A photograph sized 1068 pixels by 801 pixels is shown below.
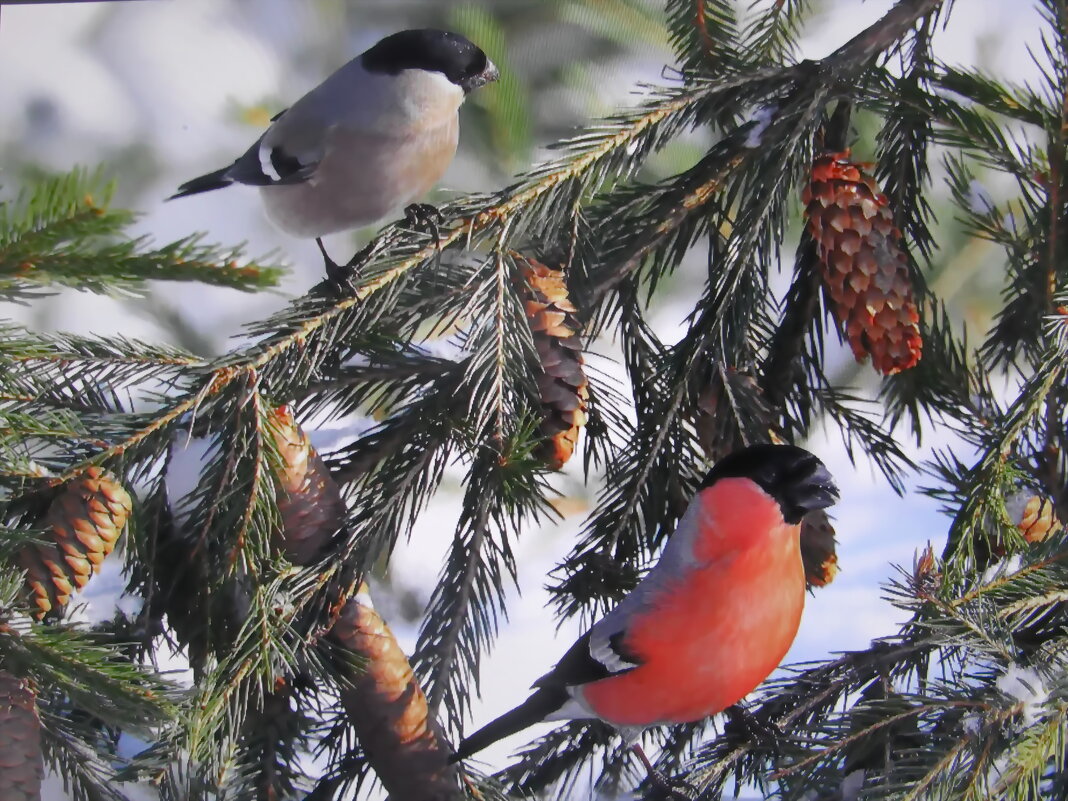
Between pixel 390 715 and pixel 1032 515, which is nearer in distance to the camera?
pixel 390 715

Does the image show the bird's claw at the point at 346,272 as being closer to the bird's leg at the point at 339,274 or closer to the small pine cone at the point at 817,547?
the bird's leg at the point at 339,274

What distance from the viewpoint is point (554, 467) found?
2.15 feet

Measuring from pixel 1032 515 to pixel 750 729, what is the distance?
0.30 m

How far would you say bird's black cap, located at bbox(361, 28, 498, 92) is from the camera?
747 millimetres

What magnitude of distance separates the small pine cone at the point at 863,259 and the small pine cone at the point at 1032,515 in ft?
0.52

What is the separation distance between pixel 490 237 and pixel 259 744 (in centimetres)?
39

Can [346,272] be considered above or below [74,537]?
above

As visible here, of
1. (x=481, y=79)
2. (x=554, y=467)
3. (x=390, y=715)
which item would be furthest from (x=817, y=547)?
(x=481, y=79)

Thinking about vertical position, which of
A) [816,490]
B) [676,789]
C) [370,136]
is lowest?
[676,789]

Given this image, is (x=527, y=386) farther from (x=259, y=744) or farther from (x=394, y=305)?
(x=259, y=744)

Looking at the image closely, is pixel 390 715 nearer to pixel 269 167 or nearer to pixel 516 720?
pixel 516 720

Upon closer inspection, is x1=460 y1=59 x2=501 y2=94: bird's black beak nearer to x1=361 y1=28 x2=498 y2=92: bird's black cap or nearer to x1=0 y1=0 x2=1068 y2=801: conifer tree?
x1=361 y1=28 x2=498 y2=92: bird's black cap

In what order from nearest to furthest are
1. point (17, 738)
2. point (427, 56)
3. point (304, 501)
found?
point (17, 738) → point (304, 501) → point (427, 56)

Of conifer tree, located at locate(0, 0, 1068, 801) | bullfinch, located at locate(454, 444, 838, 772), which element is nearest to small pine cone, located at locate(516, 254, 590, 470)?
conifer tree, located at locate(0, 0, 1068, 801)
